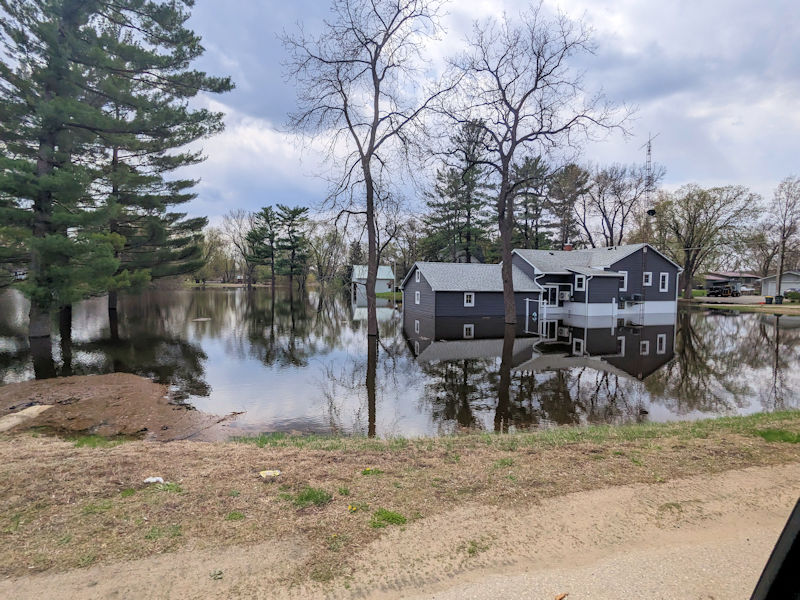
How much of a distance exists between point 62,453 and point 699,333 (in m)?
25.8

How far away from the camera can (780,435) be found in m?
5.87

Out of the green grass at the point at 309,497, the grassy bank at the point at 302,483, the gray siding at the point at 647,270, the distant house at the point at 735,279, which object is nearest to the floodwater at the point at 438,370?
the grassy bank at the point at 302,483

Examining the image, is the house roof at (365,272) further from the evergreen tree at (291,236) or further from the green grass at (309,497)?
the green grass at (309,497)

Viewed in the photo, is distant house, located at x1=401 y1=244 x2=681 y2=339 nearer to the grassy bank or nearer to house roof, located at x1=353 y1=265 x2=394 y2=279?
the grassy bank

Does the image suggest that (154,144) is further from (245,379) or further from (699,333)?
(699,333)

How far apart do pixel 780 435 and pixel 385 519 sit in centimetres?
602

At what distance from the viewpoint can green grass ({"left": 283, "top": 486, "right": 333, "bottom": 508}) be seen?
3.88 m

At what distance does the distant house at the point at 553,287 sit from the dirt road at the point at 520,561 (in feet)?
69.9

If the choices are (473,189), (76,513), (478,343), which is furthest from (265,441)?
(473,189)

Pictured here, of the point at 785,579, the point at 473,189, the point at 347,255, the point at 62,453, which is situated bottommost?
the point at 62,453

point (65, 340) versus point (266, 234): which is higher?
point (266, 234)

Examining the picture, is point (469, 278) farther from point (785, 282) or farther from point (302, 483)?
point (785, 282)

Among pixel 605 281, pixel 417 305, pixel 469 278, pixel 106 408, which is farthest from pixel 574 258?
pixel 106 408

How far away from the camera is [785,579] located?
49.6 inches
